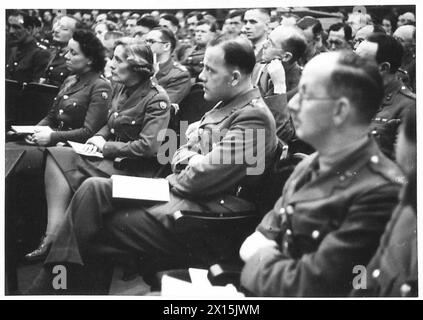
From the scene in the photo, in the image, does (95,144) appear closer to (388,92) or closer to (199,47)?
(199,47)

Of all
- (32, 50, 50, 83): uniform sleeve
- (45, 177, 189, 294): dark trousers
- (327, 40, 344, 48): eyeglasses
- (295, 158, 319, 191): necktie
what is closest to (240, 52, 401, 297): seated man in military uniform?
(295, 158, 319, 191): necktie

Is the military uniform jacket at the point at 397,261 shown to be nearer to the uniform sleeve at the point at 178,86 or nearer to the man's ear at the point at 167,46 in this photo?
the uniform sleeve at the point at 178,86

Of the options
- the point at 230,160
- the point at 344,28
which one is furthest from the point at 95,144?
the point at 344,28

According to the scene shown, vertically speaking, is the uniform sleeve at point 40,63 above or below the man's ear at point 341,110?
above

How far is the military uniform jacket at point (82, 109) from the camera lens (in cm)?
294

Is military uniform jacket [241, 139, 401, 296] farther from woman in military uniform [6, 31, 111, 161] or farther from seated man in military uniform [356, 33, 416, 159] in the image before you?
woman in military uniform [6, 31, 111, 161]

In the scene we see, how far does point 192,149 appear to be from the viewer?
2.82 meters

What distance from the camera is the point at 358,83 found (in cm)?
257

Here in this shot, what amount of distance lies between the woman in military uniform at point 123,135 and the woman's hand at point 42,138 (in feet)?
0.28

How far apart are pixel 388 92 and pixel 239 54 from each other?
1.99 feet

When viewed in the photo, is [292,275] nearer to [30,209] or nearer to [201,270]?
[201,270]

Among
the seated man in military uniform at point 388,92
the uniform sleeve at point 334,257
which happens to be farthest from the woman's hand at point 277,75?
the uniform sleeve at point 334,257

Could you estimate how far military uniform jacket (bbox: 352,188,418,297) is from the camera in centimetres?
261

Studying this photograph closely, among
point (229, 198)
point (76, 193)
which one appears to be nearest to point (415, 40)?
point (229, 198)
